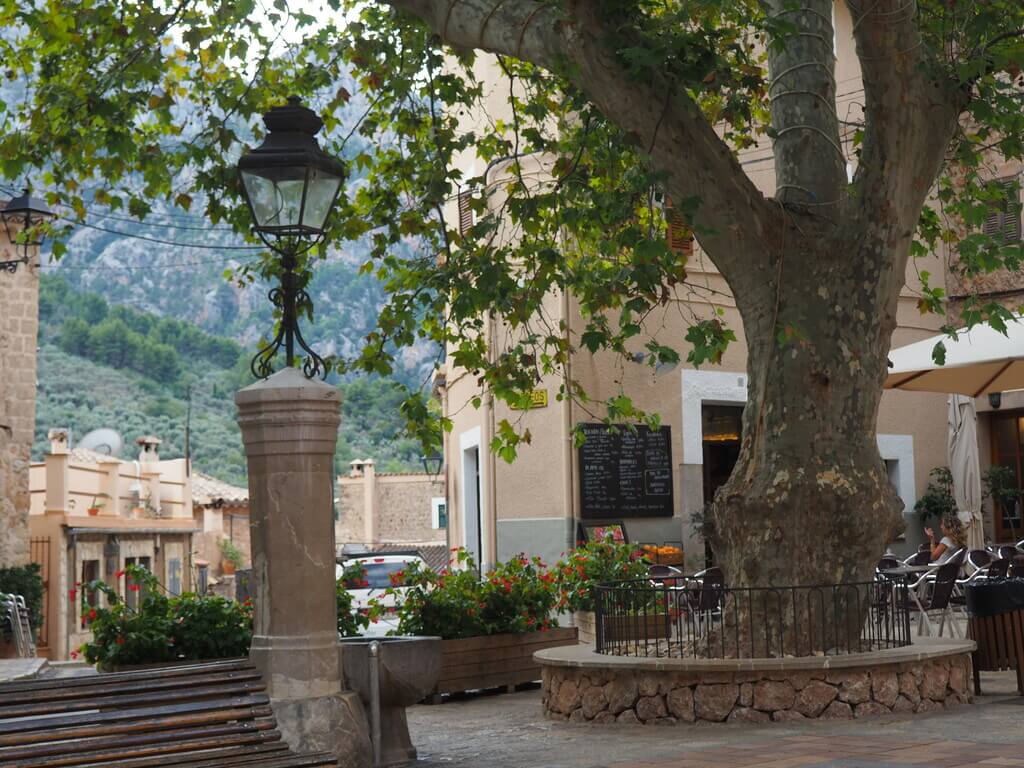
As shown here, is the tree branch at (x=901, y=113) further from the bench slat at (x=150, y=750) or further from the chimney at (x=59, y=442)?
the chimney at (x=59, y=442)

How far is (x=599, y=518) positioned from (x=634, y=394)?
5.35ft

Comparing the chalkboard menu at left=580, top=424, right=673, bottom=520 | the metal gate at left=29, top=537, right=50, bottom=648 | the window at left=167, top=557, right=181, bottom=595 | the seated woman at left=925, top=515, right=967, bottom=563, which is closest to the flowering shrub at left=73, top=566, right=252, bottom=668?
the seated woman at left=925, top=515, right=967, bottom=563

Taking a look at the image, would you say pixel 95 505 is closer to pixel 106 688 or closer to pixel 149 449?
pixel 149 449

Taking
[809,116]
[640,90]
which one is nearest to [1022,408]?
[809,116]

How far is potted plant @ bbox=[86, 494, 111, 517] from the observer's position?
34.1 m

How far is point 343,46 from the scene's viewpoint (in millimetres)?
11625

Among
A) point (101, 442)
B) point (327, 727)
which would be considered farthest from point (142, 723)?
point (101, 442)

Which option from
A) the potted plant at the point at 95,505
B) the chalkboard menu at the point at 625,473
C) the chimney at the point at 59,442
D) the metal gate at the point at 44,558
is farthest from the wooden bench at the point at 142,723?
the potted plant at the point at 95,505

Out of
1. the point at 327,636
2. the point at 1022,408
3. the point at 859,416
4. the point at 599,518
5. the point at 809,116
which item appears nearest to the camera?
the point at 327,636

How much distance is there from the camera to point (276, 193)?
7223 millimetres

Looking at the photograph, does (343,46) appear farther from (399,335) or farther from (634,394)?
(634,394)

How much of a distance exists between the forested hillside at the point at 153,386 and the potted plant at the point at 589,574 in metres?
77.8

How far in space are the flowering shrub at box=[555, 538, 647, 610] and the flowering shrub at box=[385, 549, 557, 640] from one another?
1.41 ft

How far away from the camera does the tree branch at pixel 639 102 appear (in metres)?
8.39
